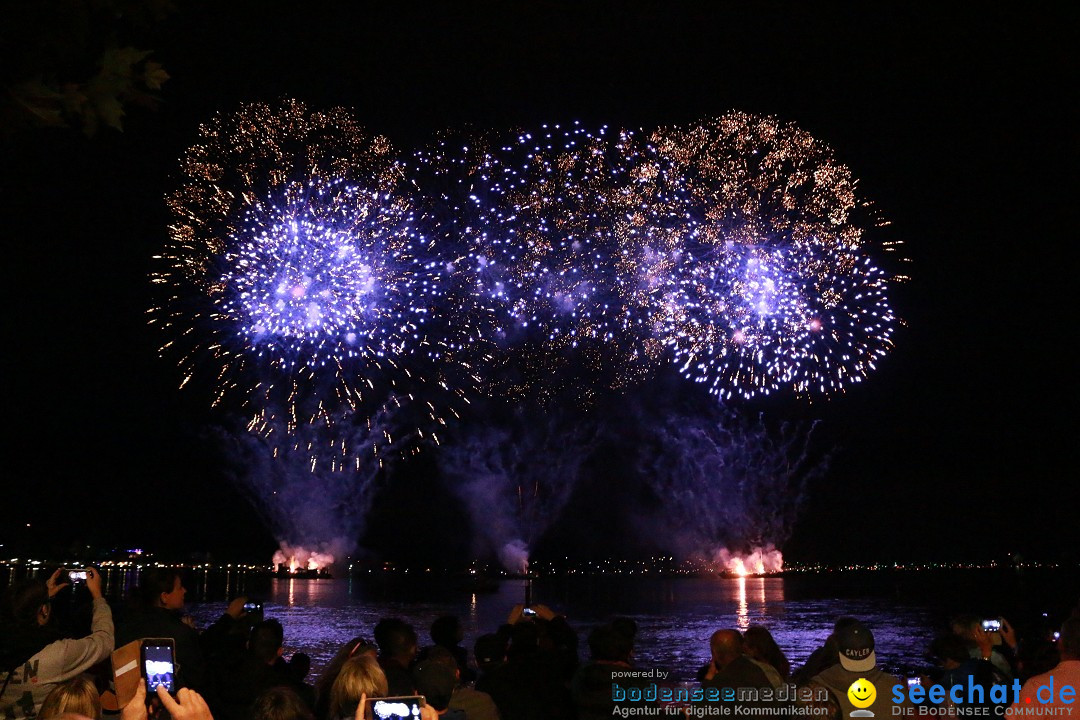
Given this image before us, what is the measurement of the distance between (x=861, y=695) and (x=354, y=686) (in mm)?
2577

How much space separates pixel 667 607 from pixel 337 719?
5655 centimetres

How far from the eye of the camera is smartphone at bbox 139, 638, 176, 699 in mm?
4734

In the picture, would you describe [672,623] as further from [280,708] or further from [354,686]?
[280,708]

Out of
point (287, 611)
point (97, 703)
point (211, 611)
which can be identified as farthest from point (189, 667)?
point (287, 611)

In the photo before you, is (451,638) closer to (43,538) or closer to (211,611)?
(211,611)

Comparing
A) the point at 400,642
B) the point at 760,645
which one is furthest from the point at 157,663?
the point at 760,645

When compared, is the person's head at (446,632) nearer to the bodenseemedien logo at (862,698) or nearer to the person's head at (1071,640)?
the bodenseemedien logo at (862,698)

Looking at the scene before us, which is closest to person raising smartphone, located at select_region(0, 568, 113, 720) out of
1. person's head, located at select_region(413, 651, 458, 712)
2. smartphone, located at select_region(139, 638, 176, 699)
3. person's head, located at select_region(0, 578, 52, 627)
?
person's head, located at select_region(0, 578, 52, 627)

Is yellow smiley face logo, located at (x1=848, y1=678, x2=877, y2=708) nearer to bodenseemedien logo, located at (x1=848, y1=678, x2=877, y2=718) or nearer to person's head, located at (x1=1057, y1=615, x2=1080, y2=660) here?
bodenseemedien logo, located at (x1=848, y1=678, x2=877, y2=718)

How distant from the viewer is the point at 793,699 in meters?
5.15

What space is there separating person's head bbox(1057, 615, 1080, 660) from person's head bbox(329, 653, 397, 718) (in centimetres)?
328

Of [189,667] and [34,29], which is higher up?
[34,29]

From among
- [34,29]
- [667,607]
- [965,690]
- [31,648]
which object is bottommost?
[667,607]

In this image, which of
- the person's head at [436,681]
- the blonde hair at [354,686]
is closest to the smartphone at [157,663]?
the blonde hair at [354,686]
